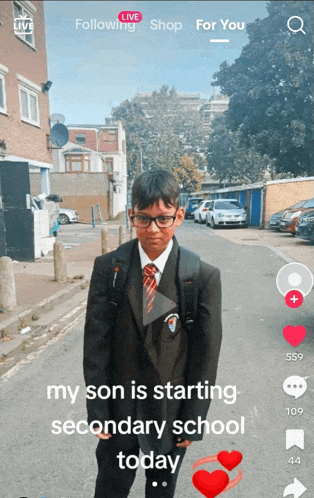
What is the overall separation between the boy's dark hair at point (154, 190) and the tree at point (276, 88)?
946 mm

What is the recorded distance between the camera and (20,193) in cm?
920

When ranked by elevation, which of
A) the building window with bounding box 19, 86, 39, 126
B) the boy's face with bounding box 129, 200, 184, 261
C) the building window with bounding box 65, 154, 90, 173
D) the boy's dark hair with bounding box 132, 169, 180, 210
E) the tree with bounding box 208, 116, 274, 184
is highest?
the building window with bounding box 19, 86, 39, 126

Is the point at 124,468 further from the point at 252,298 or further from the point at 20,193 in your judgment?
the point at 20,193

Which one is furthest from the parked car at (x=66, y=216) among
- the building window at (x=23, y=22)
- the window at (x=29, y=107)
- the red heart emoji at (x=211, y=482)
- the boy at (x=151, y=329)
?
the boy at (x=151, y=329)

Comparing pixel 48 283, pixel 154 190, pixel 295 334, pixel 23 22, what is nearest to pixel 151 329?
pixel 154 190

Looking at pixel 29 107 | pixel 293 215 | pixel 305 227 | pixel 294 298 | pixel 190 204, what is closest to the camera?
pixel 294 298

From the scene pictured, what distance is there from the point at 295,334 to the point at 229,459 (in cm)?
76

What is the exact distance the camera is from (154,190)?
1.37 m

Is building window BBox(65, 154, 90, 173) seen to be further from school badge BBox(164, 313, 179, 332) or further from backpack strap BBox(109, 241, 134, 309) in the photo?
school badge BBox(164, 313, 179, 332)

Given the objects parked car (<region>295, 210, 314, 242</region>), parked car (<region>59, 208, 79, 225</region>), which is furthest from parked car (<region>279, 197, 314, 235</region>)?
parked car (<region>59, 208, 79, 225</region>)

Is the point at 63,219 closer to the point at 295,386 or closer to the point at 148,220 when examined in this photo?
the point at 295,386

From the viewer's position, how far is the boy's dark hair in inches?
53.9

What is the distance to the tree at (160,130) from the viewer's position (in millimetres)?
2133

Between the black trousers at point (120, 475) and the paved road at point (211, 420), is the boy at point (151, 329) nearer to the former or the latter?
the black trousers at point (120, 475)
